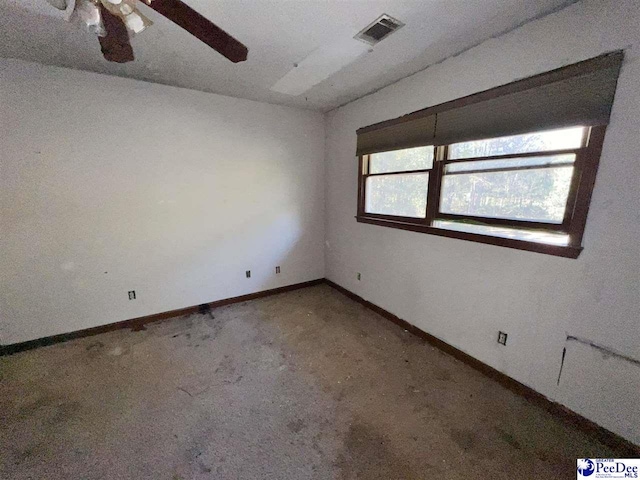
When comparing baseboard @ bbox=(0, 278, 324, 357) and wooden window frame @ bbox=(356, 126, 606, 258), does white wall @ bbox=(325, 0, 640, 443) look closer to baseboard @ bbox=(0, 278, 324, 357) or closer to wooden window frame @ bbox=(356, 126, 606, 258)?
wooden window frame @ bbox=(356, 126, 606, 258)

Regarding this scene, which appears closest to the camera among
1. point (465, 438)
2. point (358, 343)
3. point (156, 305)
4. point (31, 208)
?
point (465, 438)

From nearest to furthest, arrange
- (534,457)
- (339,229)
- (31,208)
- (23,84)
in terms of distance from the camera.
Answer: (534,457) < (23,84) < (31,208) < (339,229)

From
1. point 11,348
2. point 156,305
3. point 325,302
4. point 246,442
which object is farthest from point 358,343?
point 11,348

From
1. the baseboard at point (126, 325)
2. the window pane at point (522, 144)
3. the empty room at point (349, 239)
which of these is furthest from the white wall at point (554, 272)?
the baseboard at point (126, 325)

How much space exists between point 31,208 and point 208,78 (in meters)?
1.97

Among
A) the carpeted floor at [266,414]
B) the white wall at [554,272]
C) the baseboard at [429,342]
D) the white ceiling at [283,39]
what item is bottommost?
the carpeted floor at [266,414]

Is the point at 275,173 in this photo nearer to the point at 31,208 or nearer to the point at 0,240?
the point at 31,208

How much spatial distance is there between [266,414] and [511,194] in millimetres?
2309

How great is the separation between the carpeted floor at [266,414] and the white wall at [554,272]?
0.86 ft

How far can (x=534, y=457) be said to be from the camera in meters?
1.39

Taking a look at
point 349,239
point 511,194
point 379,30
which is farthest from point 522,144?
point 349,239

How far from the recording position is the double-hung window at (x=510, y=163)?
1.46 meters

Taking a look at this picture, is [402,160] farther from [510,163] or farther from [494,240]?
[494,240]

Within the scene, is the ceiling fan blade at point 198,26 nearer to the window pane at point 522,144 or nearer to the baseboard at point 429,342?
the window pane at point 522,144
